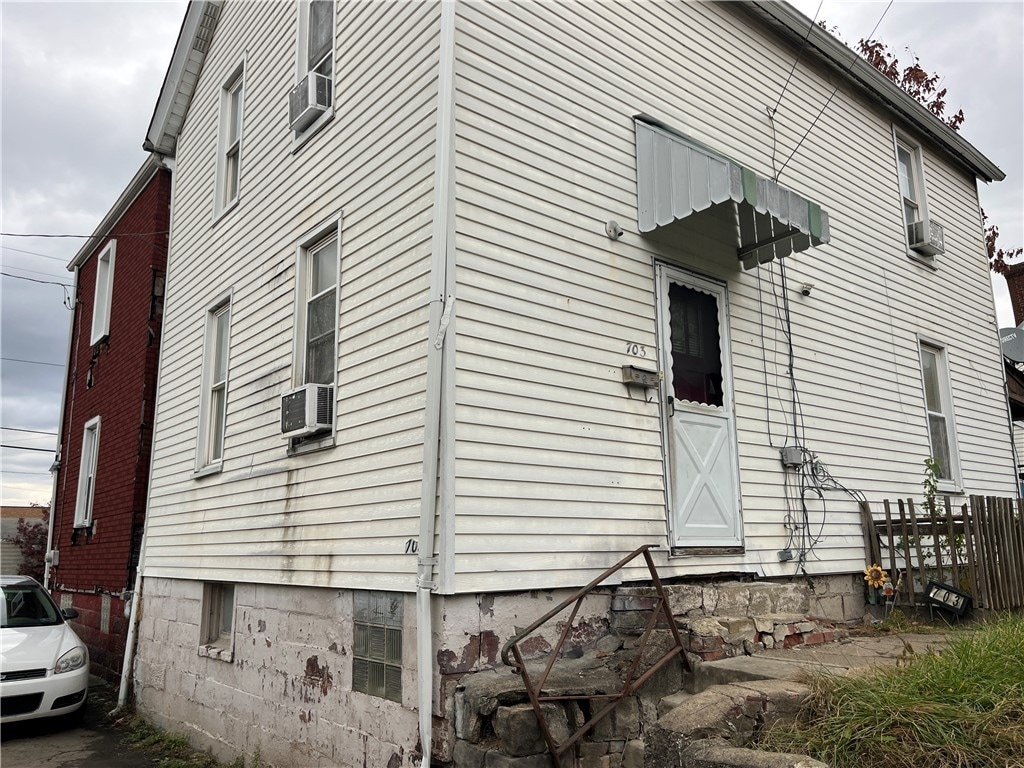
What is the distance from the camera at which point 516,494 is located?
5352mm

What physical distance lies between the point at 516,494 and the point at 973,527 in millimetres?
5261

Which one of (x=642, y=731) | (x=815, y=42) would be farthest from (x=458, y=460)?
(x=815, y=42)

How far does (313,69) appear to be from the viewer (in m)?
7.95

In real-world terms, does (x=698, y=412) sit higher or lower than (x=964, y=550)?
higher

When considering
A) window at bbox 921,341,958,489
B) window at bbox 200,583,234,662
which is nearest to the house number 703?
window at bbox 200,583,234,662

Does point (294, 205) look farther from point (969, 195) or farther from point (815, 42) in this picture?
point (969, 195)

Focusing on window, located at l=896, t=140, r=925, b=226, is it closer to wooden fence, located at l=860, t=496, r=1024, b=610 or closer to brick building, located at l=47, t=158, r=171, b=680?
wooden fence, located at l=860, t=496, r=1024, b=610

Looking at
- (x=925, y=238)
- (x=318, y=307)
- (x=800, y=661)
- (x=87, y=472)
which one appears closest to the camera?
(x=800, y=661)

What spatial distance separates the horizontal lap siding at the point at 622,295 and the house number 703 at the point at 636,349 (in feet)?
0.21

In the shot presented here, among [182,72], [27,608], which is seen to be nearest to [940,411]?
[182,72]

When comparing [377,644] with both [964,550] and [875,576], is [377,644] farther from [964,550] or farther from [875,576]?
[964,550]

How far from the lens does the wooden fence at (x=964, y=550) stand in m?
7.69

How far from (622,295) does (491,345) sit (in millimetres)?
1552

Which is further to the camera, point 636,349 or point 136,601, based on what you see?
point 136,601
